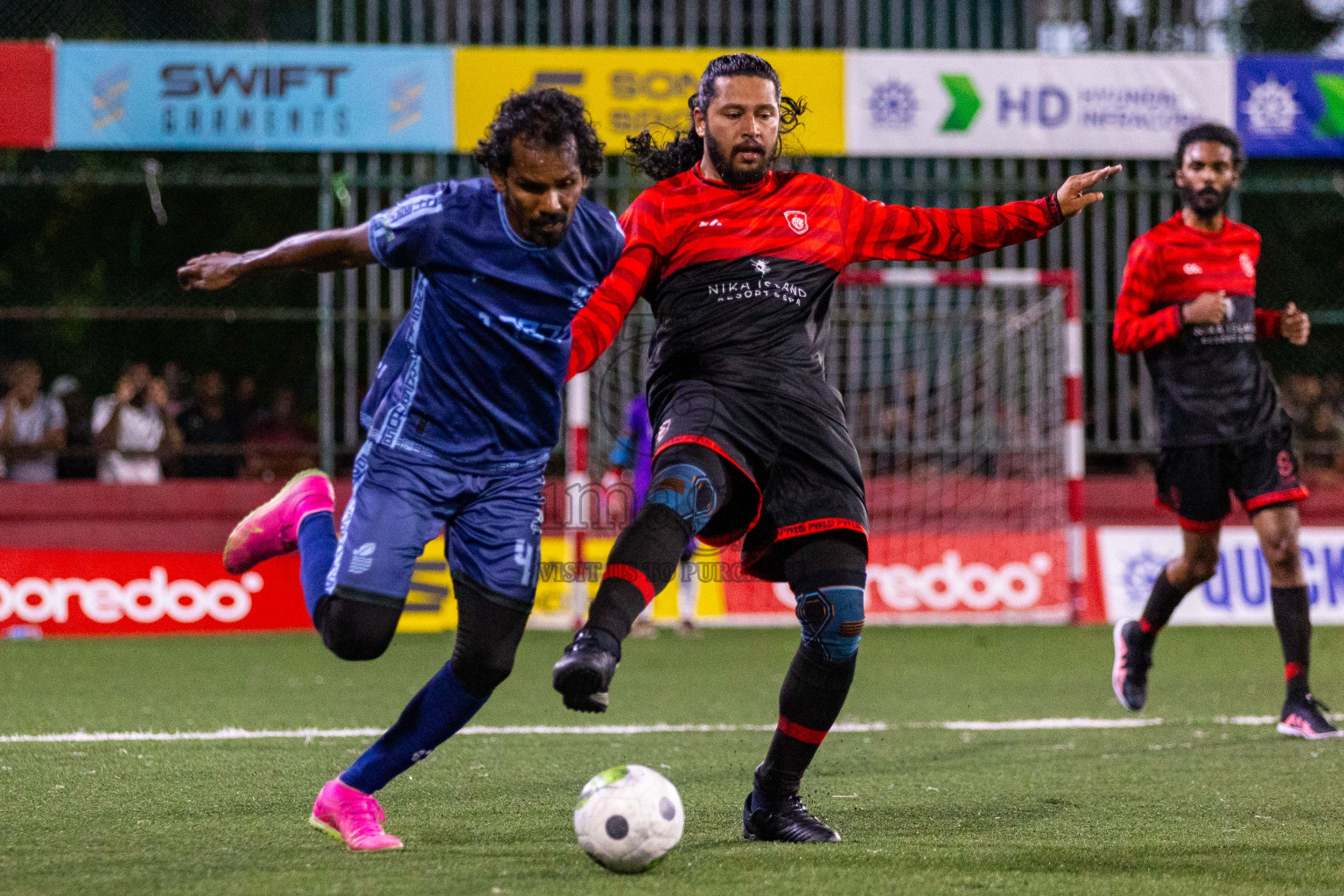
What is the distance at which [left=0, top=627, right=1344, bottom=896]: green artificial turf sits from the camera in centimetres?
377

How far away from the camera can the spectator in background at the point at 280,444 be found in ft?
43.3

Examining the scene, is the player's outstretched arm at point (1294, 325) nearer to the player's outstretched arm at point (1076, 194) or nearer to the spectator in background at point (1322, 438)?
the player's outstretched arm at point (1076, 194)

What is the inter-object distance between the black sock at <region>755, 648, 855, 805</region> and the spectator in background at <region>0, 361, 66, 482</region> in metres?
9.96

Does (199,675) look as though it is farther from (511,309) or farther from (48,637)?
(511,309)

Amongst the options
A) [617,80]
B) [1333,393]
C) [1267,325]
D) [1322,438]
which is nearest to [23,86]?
[617,80]

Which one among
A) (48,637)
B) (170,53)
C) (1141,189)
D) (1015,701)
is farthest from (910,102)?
(48,637)

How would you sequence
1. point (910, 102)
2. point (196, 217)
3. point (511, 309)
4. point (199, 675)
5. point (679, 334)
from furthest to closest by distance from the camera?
point (196, 217), point (910, 102), point (199, 675), point (679, 334), point (511, 309)

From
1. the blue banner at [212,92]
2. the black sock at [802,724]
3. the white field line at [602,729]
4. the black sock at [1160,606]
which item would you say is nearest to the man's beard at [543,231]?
the black sock at [802,724]

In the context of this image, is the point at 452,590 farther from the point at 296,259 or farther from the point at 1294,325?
the point at 296,259

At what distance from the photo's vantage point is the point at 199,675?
8.74 m

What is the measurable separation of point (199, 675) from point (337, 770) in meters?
3.66

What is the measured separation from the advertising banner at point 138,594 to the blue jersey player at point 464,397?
764 cm

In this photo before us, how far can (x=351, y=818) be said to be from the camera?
4.12 m

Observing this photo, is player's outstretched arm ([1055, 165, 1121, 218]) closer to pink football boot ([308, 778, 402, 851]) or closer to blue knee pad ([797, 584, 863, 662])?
blue knee pad ([797, 584, 863, 662])
